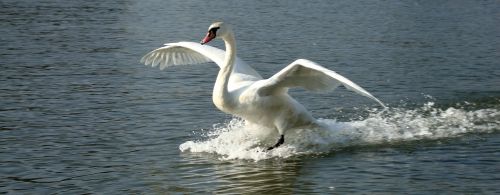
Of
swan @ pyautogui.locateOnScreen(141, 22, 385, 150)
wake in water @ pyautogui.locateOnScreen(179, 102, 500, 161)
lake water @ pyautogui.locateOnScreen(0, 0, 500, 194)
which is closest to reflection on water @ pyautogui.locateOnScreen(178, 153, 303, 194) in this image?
lake water @ pyautogui.locateOnScreen(0, 0, 500, 194)

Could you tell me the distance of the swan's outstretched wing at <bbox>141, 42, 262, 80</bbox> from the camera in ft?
43.9

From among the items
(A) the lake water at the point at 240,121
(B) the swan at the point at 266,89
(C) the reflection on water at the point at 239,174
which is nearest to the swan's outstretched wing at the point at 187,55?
(B) the swan at the point at 266,89

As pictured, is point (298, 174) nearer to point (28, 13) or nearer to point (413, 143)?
point (413, 143)

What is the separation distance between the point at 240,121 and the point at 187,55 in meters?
1.43

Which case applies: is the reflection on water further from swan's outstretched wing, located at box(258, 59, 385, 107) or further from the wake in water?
swan's outstretched wing, located at box(258, 59, 385, 107)

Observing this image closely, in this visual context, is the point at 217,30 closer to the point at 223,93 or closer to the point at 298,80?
the point at 223,93

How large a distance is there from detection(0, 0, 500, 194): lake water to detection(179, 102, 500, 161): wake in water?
0.03 m

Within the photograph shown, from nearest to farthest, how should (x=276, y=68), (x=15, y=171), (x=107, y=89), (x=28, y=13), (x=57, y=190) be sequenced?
(x=57, y=190) → (x=15, y=171) → (x=107, y=89) → (x=276, y=68) → (x=28, y=13)

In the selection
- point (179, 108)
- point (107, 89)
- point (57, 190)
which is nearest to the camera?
point (57, 190)

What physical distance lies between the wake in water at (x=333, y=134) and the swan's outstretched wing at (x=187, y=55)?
913 mm

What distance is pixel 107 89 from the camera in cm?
1655

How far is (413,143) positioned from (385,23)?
49.3 feet

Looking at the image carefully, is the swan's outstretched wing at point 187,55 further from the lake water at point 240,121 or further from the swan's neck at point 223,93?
the swan's neck at point 223,93

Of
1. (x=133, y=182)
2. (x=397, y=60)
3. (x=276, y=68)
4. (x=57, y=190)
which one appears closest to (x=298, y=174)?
(x=133, y=182)
